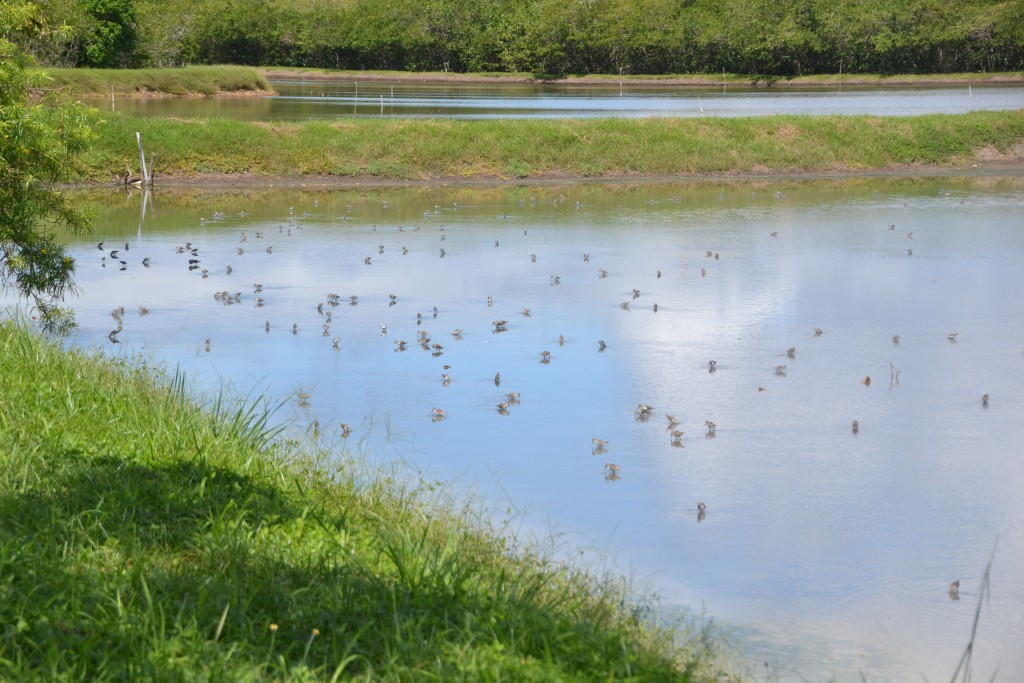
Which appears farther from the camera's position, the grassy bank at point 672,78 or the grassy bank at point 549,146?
the grassy bank at point 672,78

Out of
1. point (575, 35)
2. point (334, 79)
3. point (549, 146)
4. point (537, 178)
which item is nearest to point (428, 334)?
point (537, 178)

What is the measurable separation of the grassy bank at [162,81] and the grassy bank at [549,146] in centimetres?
2943

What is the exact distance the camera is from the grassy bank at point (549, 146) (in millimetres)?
33375

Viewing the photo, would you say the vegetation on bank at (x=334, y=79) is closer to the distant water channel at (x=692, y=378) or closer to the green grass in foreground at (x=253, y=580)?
the distant water channel at (x=692, y=378)

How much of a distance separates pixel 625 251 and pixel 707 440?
11633 mm

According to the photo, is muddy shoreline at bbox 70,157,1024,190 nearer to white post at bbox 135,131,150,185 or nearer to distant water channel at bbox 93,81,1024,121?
white post at bbox 135,131,150,185

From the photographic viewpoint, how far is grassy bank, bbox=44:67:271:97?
65188 millimetres

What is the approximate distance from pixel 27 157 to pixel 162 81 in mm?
62477

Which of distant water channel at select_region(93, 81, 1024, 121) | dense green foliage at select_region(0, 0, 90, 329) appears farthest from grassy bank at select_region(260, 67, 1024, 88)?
dense green foliage at select_region(0, 0, 90, 329)

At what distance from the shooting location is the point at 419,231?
979 inches

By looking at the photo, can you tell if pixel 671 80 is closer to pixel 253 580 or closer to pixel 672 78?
pixel 672 78

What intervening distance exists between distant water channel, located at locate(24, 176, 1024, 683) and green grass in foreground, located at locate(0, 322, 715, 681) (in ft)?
4.07

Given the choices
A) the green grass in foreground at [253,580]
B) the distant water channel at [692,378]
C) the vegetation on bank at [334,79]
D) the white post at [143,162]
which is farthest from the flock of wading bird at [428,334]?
the vegetation on bank at [334,79]

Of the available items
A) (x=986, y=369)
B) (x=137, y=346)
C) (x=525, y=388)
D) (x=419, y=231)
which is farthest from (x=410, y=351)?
(x=419, y=231)
